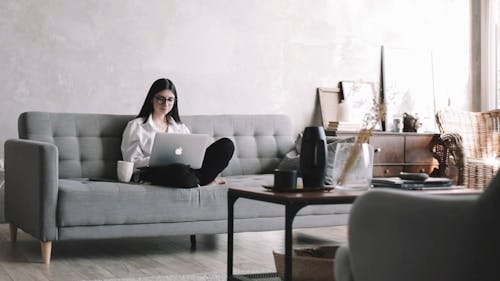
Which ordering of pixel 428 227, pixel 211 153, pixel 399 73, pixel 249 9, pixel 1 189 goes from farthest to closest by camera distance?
pixel 399 73 → pixel 249 9 → pixel 1 189 → pixel 211 153 → pixel 428 227

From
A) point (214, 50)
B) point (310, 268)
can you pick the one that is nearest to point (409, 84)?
point (214, 50)

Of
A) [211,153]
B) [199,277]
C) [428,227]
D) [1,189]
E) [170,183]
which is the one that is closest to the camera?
[428,227]

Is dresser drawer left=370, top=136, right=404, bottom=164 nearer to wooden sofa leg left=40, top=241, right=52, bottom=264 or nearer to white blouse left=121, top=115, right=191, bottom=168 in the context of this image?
white blouse left=121, top=115, right=191, bottom=168

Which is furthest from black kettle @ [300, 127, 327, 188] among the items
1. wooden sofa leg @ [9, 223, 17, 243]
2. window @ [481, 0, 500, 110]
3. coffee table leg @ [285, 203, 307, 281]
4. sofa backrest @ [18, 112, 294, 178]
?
window @ [481, 0, 500, 110]

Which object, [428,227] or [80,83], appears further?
[80,83]

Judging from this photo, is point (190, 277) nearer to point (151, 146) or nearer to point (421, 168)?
point (151, 146)

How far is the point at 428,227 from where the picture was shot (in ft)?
5.16

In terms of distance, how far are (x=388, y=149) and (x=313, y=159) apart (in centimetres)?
282

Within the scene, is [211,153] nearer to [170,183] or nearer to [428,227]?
[170,183]

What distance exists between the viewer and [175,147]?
3.97 metres

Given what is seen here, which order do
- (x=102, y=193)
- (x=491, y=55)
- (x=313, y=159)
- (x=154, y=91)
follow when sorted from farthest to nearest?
(x=491, y=55), (x=154, y=91), (x=102, y=193), (x=313, y=159)

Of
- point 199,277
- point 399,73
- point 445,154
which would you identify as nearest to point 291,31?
point 399,73

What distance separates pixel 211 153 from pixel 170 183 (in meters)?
0.39

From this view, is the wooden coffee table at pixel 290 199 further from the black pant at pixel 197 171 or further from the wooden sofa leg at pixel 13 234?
the wooden sofa leg at pixel 13 234
